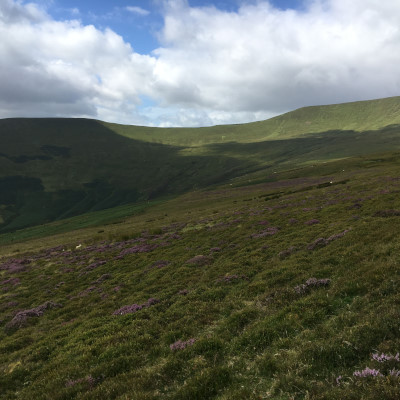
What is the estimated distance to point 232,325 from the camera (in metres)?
13.1

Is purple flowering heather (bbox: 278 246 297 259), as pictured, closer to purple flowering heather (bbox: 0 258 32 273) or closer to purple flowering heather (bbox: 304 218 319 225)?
purple flowering heather (bbox: 304 218 319 225)

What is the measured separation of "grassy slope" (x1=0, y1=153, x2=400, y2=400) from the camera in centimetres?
882

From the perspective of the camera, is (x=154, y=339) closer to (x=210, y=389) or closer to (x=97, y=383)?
(x=97, y=383)

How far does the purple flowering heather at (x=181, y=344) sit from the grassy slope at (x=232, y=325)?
12.7 inches

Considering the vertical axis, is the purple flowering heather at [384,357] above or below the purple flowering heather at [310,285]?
above

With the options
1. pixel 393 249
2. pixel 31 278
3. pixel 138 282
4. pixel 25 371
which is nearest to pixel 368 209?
pixel 393 249

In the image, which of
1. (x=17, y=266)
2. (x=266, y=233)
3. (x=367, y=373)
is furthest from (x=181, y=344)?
(x=17, y=266)

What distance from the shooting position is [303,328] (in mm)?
11070

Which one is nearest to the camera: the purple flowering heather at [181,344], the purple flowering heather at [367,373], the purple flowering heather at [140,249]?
the purple flowering heather at [367,373]

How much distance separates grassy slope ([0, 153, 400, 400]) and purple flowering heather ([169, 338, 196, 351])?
0.32m

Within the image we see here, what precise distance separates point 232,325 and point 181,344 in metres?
2.64

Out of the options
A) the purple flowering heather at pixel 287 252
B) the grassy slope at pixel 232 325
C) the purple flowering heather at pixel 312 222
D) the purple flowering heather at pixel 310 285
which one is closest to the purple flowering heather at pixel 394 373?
the grassy slope at pixel 232 325

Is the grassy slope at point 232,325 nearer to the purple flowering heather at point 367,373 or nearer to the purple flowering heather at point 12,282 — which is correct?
the purple flowering heather at point 367,373

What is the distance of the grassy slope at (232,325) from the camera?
882 centimetres
